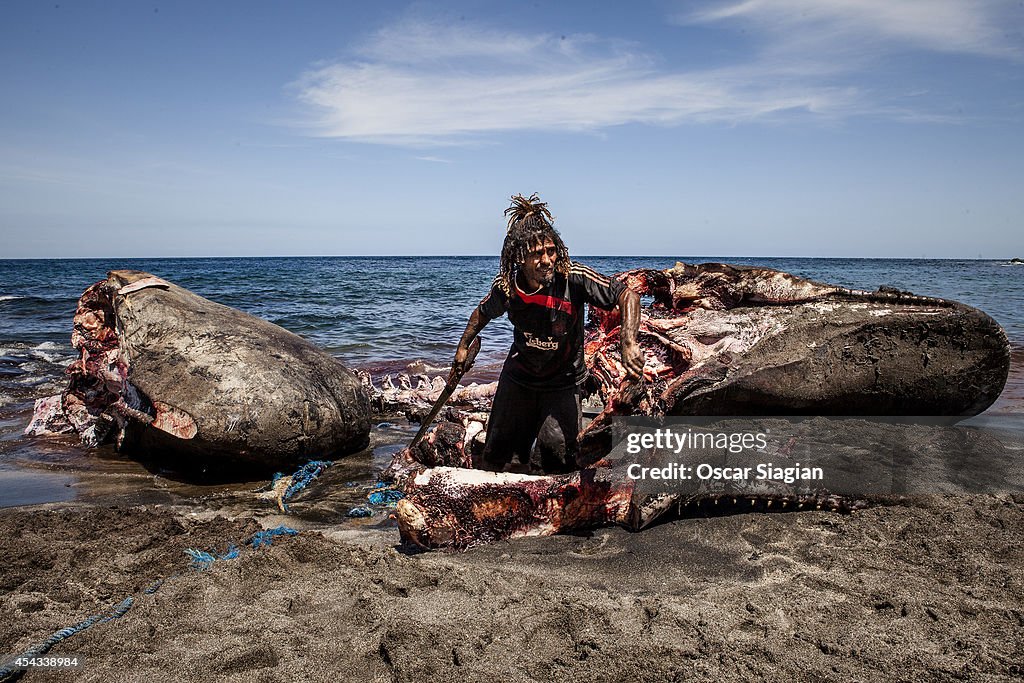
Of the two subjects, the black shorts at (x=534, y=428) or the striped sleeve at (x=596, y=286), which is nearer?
the striped sleeve at (x=596, y=286)

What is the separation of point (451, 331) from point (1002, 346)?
9973 mm

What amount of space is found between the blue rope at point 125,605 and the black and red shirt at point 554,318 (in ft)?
5.20

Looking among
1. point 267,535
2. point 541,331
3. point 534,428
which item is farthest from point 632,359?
point 267,535

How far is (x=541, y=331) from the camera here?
3.86m

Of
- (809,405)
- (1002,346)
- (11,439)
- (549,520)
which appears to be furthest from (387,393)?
(1002,346)

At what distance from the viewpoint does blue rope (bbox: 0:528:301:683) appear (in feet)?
7.59

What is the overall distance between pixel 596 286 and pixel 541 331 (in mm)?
404

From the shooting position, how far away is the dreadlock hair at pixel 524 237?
12.2ft

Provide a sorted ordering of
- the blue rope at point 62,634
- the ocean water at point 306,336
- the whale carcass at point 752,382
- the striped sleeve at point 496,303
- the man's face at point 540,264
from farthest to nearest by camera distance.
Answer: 1. the ocean water at point 306,336
2. the striped sleeve at point 496,303
3. the man's face at point 540,264
4. the whale carcass at point 752,382
5. the blue rope at point 62,634

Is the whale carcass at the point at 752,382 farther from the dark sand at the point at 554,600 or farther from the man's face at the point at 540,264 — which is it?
the man's face at the point at 540,264

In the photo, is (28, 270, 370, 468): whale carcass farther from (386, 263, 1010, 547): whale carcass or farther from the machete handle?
(386, 263, 1010, 547): whale carcass

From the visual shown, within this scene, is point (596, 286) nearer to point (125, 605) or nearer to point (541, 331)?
point (541, 331)

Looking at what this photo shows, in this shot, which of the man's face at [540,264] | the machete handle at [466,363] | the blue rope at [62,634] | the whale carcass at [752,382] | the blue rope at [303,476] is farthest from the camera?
the blue rope at [303,476]

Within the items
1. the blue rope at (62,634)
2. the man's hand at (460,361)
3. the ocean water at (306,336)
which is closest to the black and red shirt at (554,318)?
the man's hand at (460,361)
